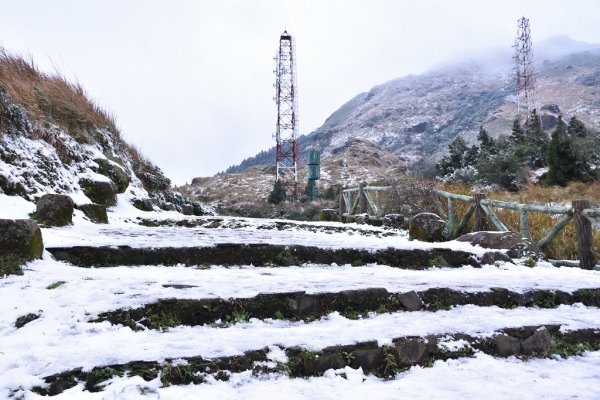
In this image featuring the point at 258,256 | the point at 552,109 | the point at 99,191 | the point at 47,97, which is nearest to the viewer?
the point at 258,256

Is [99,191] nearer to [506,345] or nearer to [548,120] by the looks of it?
[506,345]

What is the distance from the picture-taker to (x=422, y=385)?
202 cm

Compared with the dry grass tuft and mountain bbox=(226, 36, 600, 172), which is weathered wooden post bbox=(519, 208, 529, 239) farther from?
mountain bbox=(226, 36, 600, 172)

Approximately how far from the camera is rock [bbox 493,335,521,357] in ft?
8.16

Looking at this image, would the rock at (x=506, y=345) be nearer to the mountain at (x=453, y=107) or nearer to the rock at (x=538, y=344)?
the rock at (x=538, y=344)

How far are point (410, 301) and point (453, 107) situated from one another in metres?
99.6

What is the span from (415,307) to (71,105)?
839cm

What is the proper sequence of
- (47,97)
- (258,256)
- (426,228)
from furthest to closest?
(47,97) → (426,228) → (258,256)

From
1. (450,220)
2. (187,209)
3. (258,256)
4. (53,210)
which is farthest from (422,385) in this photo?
(187,209)

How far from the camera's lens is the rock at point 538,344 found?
99.7 inches

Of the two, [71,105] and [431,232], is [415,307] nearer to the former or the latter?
[431,232]

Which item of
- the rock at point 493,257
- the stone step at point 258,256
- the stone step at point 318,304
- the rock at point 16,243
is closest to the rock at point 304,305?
the stone step at point 318,304

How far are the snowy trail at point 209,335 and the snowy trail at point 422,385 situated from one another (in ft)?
0.67

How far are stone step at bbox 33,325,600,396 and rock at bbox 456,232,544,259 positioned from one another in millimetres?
2400
